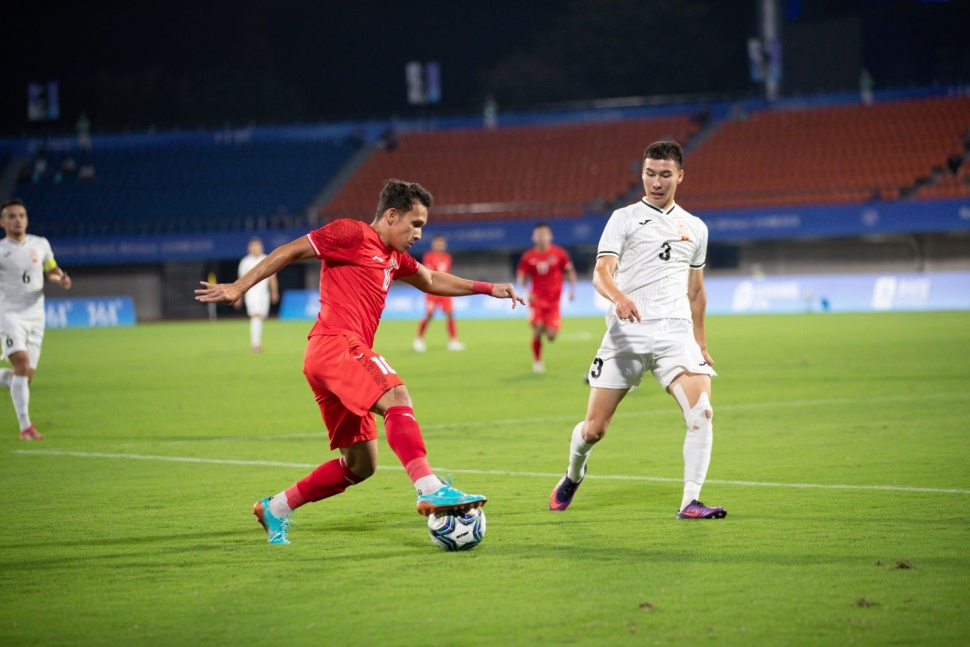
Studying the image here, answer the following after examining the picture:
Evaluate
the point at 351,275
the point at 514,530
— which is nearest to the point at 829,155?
the point at 514,530

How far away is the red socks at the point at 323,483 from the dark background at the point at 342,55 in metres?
51.9

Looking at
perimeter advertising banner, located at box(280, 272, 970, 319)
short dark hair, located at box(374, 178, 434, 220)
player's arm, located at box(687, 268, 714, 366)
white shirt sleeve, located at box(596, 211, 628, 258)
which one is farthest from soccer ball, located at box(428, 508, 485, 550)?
perimeter advertising banner, located at box(280, 272, 970, 319)

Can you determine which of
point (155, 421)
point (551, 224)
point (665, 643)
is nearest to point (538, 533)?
point (665, 643)

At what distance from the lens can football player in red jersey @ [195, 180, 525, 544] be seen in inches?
266

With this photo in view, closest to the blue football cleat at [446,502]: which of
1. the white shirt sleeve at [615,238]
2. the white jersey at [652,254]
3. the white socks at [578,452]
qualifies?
the white socks at [578,452]

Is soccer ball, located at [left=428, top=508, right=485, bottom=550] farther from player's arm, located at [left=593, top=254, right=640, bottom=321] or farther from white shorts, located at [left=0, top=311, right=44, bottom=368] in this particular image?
white shorts, located at [left=0, top=311, right=44, bottom=368]

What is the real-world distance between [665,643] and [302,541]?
2.94 m

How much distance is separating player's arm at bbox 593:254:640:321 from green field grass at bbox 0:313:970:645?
125cm

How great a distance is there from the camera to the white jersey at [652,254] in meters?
7.93

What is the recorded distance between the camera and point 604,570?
20.9ft

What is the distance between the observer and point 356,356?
6918mm

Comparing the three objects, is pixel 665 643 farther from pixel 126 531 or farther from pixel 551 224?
pixel 551 224

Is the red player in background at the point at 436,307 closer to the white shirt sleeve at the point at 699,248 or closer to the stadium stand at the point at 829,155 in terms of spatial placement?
the stadium stand at the point at 829,155

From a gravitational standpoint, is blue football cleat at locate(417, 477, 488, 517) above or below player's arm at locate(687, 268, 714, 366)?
below
